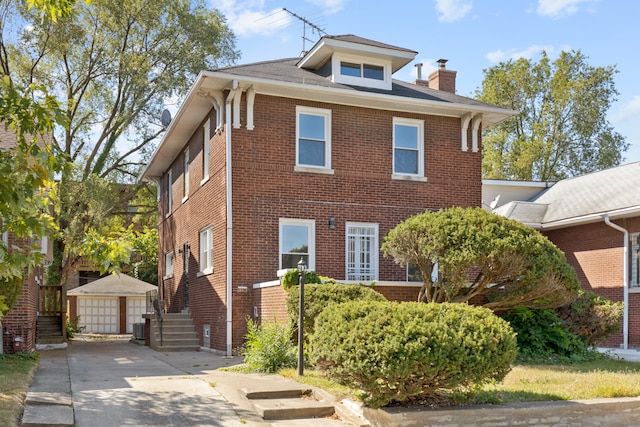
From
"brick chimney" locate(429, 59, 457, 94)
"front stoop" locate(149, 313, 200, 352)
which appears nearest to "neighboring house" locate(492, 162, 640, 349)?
"brick chimney" locate(429, 59, 457, 94)

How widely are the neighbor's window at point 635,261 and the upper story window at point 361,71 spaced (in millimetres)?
8555

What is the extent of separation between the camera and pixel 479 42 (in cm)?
1587

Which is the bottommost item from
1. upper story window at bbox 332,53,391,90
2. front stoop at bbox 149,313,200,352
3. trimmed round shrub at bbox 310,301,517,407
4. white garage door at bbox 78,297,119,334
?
white garage door at bbox 78,297,119,334

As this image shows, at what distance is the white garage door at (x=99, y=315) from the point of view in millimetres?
32844

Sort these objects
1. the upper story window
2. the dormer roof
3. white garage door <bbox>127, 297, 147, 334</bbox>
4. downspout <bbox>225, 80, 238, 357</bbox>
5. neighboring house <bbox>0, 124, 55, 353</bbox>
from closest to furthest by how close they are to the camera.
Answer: neighboring house <bbox>0, 124, 55, 353</bbox>, downspout <bbox>225, 80, 238, 357</bbox>, the dormer roof, the upper story window, white garage door <bbox>127, 297, 147, 334</bbox>

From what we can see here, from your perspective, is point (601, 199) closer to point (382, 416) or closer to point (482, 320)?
point (482, 320)

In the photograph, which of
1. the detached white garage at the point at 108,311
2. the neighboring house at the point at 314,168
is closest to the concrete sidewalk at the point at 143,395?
the neighboring house at the point at 314,168

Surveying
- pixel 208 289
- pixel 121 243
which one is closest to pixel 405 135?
pixel 208 289

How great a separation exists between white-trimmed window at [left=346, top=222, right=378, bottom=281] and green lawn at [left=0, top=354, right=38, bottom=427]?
760cm

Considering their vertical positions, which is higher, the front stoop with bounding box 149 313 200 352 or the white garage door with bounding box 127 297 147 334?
the front stoop with bounding box 149 313 200 352

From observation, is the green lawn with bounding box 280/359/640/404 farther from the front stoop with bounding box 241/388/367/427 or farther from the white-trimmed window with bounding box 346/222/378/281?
the white-trimmed window with bounding box 346/222/378/281

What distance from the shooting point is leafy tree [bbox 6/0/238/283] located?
25.7 m

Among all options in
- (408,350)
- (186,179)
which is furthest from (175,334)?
(408,350)

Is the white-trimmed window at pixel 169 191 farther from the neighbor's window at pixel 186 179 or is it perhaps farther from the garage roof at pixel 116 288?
the garage roof at pixel 116 288
